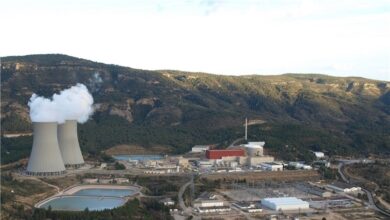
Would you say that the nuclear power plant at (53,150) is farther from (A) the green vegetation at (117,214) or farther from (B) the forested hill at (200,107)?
(B) the forested hill at (200,107)

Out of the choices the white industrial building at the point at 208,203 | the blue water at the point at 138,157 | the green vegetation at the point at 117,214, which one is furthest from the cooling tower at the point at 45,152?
the blue water at the point at 138,157

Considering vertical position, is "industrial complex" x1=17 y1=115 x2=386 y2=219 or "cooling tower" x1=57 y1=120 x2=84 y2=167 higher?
"cooling tower" x1=57 y1=120 x2=84 y2=167

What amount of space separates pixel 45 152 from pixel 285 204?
66.3ft

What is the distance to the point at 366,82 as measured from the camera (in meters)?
131

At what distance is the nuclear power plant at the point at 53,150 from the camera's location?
142 ft

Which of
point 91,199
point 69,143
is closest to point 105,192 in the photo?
point 91,199

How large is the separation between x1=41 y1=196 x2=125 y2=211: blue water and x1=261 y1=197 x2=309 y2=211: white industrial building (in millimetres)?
11391

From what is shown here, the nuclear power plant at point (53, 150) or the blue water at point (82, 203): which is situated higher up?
the nuclear power plant at point (53, 150)

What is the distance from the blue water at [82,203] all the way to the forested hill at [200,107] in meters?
21.0

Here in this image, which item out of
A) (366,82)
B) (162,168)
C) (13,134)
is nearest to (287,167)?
(162,168)

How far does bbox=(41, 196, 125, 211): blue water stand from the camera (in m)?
39.0

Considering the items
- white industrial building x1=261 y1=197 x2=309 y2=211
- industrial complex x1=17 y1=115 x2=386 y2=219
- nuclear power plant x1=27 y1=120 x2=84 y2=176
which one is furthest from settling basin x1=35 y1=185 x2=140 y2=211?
white industrial building x1=261 y1=197 x2=309 y2=211

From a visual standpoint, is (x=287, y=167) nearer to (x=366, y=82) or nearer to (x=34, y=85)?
(x=34, y=85)

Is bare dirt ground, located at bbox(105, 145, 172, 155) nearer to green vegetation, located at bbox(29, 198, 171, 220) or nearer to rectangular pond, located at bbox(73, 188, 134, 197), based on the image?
rectangular pond, located at bbox(73, 188, 134, 197)
